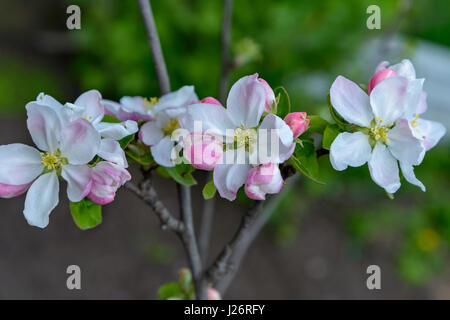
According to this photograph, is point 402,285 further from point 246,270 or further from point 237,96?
point 237,96

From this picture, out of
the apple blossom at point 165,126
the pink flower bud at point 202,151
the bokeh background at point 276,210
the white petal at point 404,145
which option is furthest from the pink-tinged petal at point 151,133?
the bokeh background at point 276,210

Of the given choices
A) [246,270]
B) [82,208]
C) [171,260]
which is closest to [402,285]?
[246,270]

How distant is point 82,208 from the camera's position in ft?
2.03

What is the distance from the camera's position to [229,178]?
1.78 feet

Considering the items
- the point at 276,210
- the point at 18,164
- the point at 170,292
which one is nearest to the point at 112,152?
the point at 18,164

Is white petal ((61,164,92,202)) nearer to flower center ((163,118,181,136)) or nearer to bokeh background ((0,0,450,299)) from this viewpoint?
flower center ((163,118,181,136))

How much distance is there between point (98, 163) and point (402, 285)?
1988mm

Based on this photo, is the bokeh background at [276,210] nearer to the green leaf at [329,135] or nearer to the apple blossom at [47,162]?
the green leaf at [329,135]

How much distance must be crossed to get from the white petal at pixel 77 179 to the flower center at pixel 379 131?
367 millimetres

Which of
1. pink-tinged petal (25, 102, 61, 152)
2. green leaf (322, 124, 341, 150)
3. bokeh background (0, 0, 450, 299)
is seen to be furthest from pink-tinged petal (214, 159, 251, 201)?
bokeh background (0, 0, 450, 299)

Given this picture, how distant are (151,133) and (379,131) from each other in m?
0.31

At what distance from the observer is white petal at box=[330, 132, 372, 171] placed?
21.3 inches

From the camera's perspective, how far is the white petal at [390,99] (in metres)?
0.56

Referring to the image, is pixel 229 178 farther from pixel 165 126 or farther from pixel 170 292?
pixel 170 292
